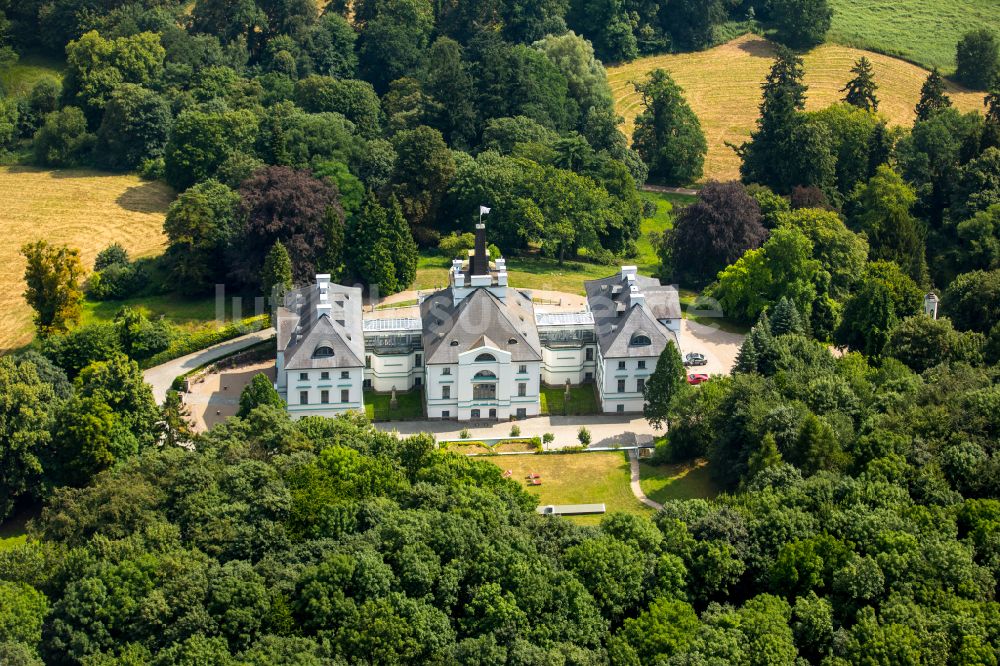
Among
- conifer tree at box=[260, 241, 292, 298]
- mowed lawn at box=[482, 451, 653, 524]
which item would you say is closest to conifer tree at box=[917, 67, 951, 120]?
mowed lawn at box=[482, 451, 653, 524]

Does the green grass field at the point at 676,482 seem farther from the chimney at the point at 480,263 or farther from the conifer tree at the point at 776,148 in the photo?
the conifer tree at the point at 776,148

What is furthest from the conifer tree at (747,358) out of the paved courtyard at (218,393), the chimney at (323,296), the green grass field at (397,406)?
the paved courtyard at (218,393)

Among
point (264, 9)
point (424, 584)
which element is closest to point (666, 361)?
point (424, 584)

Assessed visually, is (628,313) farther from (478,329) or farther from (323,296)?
(323,296)

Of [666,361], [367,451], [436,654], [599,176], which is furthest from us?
[599,176]

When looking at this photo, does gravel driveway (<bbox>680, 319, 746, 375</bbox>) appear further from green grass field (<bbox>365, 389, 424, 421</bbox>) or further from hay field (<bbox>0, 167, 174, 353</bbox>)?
hay field (<bbox>0, 167, 174, 353</bbox>)

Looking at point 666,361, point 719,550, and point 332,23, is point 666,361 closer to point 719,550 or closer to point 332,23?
point 719,550

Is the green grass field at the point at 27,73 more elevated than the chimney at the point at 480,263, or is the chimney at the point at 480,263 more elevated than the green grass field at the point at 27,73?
the green grass field at the point at 27,73
